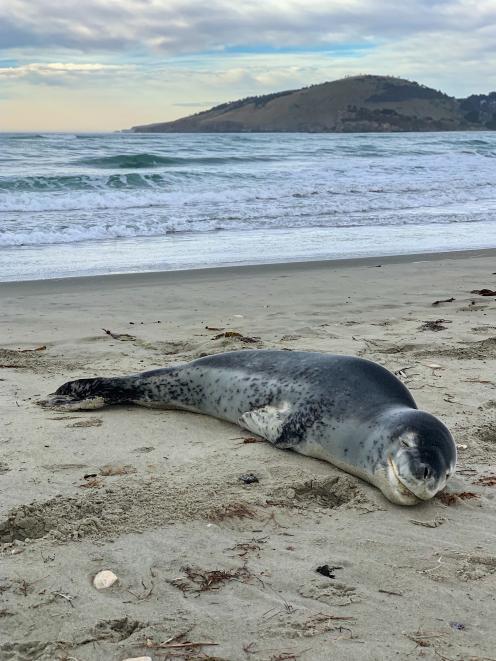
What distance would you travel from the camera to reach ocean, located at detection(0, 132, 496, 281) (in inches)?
452

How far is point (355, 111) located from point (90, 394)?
291 feet

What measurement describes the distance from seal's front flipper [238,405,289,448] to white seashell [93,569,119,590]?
5.02 ft

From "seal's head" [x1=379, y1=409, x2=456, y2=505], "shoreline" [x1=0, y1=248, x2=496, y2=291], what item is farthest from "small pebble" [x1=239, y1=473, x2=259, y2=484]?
"shoreline" [x1=0, y1=248, x2=496, y2=291]

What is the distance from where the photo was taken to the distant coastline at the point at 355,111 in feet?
284

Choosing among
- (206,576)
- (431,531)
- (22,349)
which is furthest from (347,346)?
(206,576)

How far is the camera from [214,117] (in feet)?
322

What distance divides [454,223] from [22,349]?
11.1m

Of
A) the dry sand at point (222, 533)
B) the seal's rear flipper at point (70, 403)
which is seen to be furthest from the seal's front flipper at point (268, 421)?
the seal's rear flipper at point (70, 403)

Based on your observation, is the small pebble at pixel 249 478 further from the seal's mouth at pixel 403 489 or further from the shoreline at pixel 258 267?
the shoreline at pixel 258 267

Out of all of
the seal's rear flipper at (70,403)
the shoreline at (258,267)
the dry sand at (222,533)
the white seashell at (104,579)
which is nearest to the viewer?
the dry sand at (222,533)

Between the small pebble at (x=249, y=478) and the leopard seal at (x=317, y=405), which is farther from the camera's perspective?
the small pebble at (x=249, y=478)

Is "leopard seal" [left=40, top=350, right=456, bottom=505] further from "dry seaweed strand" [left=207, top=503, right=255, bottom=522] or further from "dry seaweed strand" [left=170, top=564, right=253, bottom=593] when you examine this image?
"dry seaweed strand" [left=170, top=564, right=253, bottom=593]

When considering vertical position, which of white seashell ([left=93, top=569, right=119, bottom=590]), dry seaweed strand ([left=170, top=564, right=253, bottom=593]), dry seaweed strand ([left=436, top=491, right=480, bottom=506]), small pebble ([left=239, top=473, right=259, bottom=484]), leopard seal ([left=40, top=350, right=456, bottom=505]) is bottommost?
small pebble ([left=239, top=473, right=259, bottom=484])

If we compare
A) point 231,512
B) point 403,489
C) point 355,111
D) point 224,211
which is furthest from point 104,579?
point 355,111
